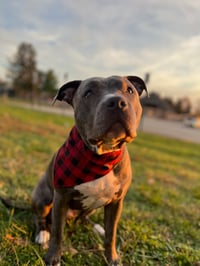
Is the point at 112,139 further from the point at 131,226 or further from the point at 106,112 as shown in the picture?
the point at 131,226

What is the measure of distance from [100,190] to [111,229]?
0.46 metres

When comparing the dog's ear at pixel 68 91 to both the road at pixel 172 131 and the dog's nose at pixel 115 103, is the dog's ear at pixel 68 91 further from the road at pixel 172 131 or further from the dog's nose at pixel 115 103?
the road at pixel 172 131

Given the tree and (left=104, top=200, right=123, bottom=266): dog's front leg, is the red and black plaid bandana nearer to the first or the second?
(left=104, top=200, right=123, bottom=266): dog's front leg

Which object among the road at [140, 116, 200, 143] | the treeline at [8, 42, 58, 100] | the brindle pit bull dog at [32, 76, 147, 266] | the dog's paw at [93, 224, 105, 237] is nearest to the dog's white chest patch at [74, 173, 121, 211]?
the brindle pit bull dog at [32, 76, 147, 266]

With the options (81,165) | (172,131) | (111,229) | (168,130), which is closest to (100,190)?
(81,165)

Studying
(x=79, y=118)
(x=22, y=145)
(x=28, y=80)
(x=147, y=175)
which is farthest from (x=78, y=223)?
(x=28, y=80)

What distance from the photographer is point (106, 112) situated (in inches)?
64.3

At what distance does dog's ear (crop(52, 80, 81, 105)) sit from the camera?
219 cm

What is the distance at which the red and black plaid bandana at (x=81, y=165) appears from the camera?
1986 millimetres

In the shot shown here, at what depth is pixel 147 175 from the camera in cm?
529

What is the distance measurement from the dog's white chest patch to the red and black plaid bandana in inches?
1.6

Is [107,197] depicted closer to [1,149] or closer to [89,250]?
[89,250]

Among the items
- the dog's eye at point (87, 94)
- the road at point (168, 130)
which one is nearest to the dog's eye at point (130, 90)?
the dog's eye at point (87, 94)

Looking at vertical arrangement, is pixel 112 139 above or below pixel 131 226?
above
